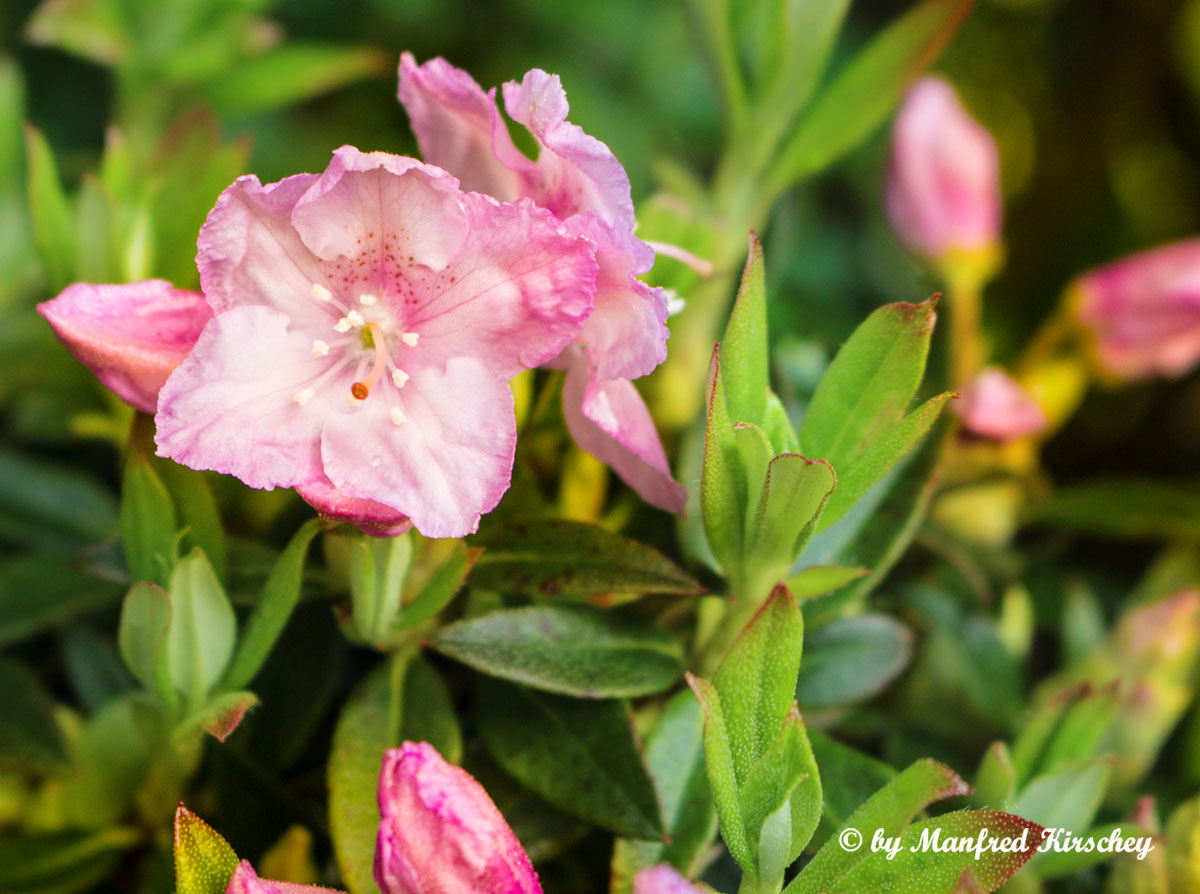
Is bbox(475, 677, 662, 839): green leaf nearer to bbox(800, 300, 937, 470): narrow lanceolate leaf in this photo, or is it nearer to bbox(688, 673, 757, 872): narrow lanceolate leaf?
bbox(688, 673, 757, 872): narrow lanceolate leaf

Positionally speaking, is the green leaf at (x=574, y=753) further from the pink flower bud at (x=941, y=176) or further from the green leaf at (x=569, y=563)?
the pink flower bud at (x=941, y=176)

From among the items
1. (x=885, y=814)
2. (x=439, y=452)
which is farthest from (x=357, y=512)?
(x=885, y=814)

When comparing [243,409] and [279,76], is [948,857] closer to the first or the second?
[243,409]

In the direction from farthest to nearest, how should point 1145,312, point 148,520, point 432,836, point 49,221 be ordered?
point 1145,312, point 49,221, point 148,520, point 432,836

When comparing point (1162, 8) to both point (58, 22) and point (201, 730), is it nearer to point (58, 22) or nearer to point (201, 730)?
point (58, 22)

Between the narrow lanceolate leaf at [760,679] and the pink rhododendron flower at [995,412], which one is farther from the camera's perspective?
the pink rhododendron flower at [995,412]

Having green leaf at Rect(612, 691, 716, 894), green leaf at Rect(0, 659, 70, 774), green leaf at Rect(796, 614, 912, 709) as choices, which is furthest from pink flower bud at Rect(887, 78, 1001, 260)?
green leaf at Rect(0, 659, 70, 774)

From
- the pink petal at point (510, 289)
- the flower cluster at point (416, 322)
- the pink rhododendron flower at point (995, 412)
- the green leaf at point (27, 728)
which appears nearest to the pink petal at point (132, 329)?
the flower cluster at point (416, 322)
